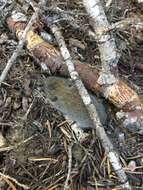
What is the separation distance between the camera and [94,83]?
2299 millimetres

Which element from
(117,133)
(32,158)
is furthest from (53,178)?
(117,133)

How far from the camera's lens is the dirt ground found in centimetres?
200

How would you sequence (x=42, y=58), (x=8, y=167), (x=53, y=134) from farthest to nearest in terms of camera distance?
(x=42, y=58) → (x=53, y=134) → (x=8, y=167)

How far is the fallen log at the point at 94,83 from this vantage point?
2203 mm

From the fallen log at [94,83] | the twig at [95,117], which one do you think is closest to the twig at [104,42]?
the fallen log at [94,83]

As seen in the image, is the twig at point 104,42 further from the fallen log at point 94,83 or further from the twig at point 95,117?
the twig at point 95,117

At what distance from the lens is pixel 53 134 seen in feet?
7.02

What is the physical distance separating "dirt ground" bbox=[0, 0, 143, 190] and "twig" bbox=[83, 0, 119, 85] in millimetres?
93

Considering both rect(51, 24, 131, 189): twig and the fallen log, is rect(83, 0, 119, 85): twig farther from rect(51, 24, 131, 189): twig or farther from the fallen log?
rect(51, 24, 131, 189): twig

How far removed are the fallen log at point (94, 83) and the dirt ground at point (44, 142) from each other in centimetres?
5

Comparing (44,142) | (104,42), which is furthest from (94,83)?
(44,142)

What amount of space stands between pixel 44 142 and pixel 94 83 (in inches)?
18.0

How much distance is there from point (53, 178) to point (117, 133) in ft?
1.40

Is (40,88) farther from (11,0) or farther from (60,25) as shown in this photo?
(11,0)
